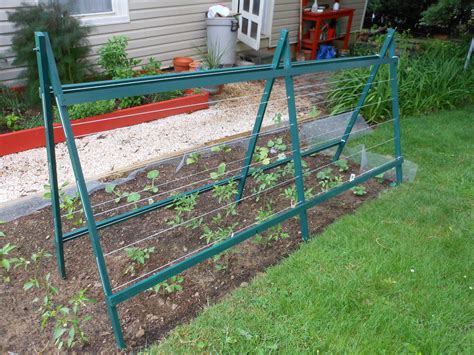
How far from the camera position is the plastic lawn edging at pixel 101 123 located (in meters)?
3.87

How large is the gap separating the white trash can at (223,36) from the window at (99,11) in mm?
1266

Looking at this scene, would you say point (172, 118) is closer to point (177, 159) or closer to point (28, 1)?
point (177, 159)

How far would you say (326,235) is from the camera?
2.74 m

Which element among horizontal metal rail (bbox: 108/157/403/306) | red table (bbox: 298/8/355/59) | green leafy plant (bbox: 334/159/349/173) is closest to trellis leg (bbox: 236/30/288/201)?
horizontal metal rail (bbox: 108/157/403/306)

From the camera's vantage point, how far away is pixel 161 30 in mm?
5867

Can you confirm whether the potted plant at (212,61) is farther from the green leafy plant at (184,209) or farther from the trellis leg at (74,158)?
the trellis leg at (74,158)

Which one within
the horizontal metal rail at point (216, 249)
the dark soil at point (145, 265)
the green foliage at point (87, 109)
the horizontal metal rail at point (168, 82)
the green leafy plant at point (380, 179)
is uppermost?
the horizontal metal rail at point (168, 82)

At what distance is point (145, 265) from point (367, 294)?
1.29 metres

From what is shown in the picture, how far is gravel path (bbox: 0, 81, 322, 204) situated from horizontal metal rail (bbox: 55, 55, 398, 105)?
123 centimetres

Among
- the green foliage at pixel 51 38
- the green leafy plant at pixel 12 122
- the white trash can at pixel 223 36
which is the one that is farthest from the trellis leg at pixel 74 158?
the white trash can at pixel 223 36

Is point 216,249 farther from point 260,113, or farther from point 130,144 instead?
point 130,144

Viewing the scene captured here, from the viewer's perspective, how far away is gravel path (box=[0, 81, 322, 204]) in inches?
139

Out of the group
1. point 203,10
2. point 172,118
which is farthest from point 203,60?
point 172,118

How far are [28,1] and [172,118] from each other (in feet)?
6.59
